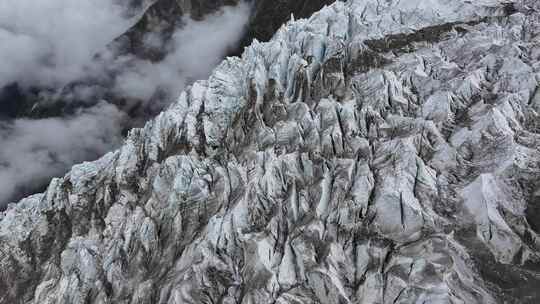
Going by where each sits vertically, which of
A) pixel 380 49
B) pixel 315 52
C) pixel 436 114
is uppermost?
pixel 315 52

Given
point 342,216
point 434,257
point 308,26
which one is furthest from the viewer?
point 308,26

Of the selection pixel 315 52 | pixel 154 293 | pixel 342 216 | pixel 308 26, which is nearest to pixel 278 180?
pixel 342 216

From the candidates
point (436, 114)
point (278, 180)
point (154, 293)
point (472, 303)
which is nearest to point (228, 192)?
point (278, 180)

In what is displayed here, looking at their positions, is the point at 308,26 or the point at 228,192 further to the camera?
the point at 308,26

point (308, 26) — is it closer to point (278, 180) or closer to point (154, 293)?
point (278, 180)

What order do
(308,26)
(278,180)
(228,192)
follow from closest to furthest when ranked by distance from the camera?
(278,180)
(228,192)
(308,26)

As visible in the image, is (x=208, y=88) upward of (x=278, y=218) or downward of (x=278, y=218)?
upward

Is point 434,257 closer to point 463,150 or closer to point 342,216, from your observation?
point 342,216
